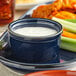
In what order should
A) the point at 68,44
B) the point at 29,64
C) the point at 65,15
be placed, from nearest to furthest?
the point at 29,64
the point at 68,44
the point at 65,15

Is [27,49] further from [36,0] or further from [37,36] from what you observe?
[36,0]

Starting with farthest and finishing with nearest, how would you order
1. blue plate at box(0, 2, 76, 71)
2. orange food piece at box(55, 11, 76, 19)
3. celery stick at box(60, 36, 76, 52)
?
orange food piece at box(55, 11, 76, 19) → celery stick at box(60, 36, 76, 52) → blue plate at box(0, 2, 76, 71)

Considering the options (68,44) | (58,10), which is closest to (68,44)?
(68,44)

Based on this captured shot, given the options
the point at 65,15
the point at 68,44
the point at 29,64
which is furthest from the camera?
the point at 65,15

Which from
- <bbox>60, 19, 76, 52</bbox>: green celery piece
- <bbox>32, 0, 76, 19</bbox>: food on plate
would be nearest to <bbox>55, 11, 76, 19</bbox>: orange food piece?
<bbox>32, 0, 76, 19</bbox>: food on plate

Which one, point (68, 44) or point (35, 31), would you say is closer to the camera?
point (35, 31)

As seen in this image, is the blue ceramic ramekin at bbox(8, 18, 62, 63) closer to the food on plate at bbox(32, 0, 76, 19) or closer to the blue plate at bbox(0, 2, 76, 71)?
the blue plate at bbox(0, 2, 76, 71)

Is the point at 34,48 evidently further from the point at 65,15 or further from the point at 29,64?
the point at 65,15
